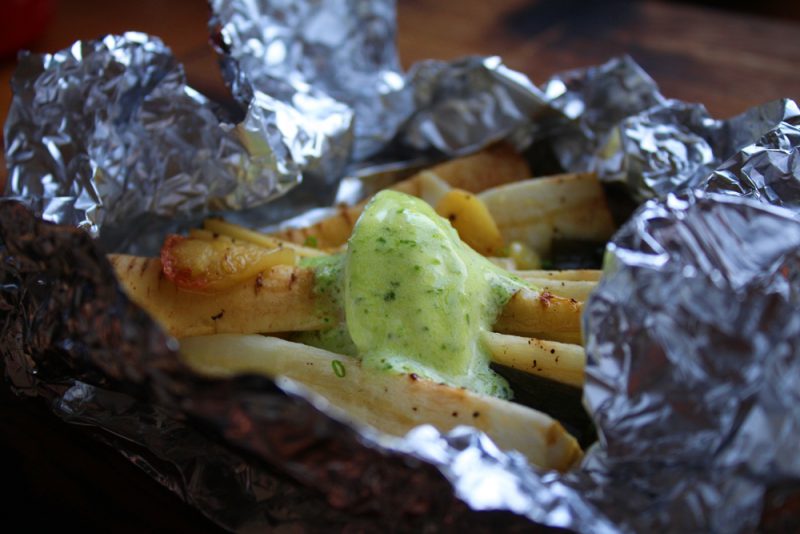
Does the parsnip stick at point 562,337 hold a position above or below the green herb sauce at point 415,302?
below

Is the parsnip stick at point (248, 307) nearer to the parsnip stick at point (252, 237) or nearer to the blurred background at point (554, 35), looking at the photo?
the parsnip stick at point (252, 237)

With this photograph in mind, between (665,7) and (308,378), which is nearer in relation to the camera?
(308,378)

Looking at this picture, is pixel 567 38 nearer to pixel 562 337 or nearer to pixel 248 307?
pixel 562 337

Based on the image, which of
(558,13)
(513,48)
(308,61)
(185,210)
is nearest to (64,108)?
(185,210)

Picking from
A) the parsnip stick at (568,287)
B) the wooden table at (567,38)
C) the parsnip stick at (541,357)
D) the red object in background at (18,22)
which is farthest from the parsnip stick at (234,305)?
the red object in background at (18,22)

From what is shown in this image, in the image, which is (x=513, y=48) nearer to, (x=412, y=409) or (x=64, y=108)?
(x=64, y=108)

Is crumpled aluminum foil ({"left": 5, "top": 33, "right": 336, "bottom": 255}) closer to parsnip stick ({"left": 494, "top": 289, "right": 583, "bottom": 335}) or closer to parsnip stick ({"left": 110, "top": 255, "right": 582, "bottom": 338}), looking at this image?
parsnip stick ({"left": 110, "top": 255, "right": 582, "bottom": 338})

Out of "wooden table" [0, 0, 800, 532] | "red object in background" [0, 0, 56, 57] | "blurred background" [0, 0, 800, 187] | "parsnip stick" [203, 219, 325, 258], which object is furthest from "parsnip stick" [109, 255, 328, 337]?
"red object in background" [0, 0, 56, 57]
